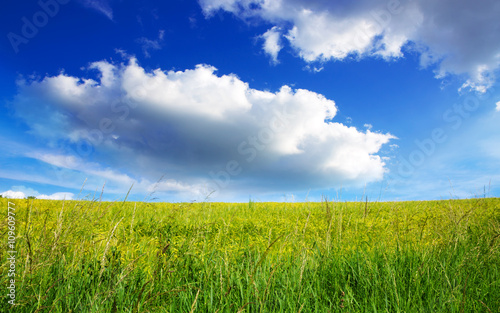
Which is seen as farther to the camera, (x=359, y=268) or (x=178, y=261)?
(x=178, y=261)

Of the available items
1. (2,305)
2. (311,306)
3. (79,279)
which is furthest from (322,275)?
(2,305)

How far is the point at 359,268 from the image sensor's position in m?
3.23

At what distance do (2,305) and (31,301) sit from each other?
0.95ft

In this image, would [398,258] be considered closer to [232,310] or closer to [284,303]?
[284,303]

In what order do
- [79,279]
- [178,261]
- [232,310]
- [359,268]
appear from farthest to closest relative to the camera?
[178,261]
[359,268]
[79,279]
[232,310]

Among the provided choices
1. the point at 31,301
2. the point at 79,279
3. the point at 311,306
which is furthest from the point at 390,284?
the point at 31,301

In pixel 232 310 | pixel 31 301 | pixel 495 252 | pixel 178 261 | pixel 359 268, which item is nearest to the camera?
pixel 31 301

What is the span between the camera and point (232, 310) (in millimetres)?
2641

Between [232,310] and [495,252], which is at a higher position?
[495,252]

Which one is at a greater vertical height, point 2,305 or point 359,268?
point 359,268

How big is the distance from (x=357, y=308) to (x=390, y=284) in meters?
0.59

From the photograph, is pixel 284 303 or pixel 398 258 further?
pixel 398 258

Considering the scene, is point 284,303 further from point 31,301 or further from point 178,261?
point 31,301

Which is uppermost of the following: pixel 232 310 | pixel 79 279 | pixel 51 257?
pixel 51 257
